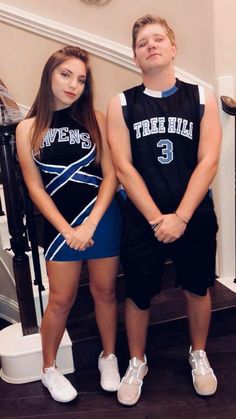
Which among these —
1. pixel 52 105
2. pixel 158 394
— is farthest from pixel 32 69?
pixel 158 394

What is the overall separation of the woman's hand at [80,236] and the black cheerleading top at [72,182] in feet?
0.16

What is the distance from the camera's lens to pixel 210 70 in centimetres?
264

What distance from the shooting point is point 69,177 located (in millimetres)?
1924

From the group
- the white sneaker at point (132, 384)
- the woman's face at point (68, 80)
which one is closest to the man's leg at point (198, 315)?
the white sneaker at point (132, 384)

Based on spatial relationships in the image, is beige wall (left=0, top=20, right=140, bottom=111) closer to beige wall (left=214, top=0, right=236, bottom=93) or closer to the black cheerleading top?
beige wall (left=214, top=0, right=236, bottom=93)

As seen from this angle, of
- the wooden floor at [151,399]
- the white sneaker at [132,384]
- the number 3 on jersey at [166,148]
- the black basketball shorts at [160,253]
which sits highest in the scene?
the number 3 on jersey at [166,148]

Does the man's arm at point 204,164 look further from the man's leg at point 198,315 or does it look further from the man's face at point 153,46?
the man's leg at point 198,315

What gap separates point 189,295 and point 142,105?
79cm

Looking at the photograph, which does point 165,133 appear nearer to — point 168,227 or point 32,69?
point 168,227

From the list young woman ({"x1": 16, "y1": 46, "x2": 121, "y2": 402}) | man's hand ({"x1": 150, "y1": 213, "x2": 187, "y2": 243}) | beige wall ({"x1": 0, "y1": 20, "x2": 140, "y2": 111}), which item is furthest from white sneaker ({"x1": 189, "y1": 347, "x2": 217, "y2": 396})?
beige wall ({"x1": 0, "y1": 20, "x2": 140, "y2": 111})

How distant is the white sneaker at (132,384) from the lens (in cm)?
208

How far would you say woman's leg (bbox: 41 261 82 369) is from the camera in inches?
77.9

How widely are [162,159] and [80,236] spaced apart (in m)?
0.42

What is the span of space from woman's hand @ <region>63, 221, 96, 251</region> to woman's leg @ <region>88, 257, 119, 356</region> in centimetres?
12
